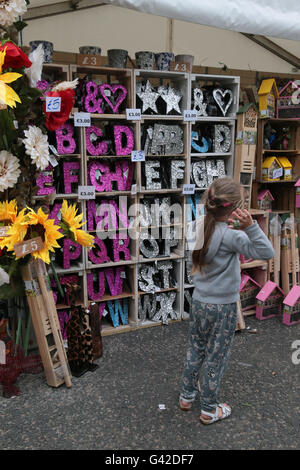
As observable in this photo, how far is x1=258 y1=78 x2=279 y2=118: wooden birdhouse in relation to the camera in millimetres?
3613

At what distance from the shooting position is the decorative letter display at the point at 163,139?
11.1 ft

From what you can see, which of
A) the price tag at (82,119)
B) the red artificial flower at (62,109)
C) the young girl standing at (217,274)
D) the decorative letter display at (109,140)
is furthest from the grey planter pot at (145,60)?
the young girl standing at (217,274)

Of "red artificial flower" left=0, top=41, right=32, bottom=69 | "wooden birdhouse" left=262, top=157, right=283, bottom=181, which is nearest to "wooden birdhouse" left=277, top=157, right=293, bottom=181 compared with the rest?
"wooden birdhouse" left=262, top=157, right=283, bottom=181

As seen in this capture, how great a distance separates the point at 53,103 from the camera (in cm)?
224

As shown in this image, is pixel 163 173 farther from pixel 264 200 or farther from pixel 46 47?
pixel 46 47

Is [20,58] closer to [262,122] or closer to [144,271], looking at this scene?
[144,271]

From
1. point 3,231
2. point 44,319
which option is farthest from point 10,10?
point 44,319

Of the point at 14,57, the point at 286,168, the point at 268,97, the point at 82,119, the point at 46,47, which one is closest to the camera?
the point at 14,57

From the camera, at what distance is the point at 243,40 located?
451 cm

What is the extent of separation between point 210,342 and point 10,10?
203 cm


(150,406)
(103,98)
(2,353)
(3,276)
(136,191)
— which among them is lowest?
(150,406)

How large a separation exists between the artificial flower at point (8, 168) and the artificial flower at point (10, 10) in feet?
2.20

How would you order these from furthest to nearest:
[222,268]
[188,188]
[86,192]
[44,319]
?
[188,188] < [86,192] < [44,319] < [222,268]
